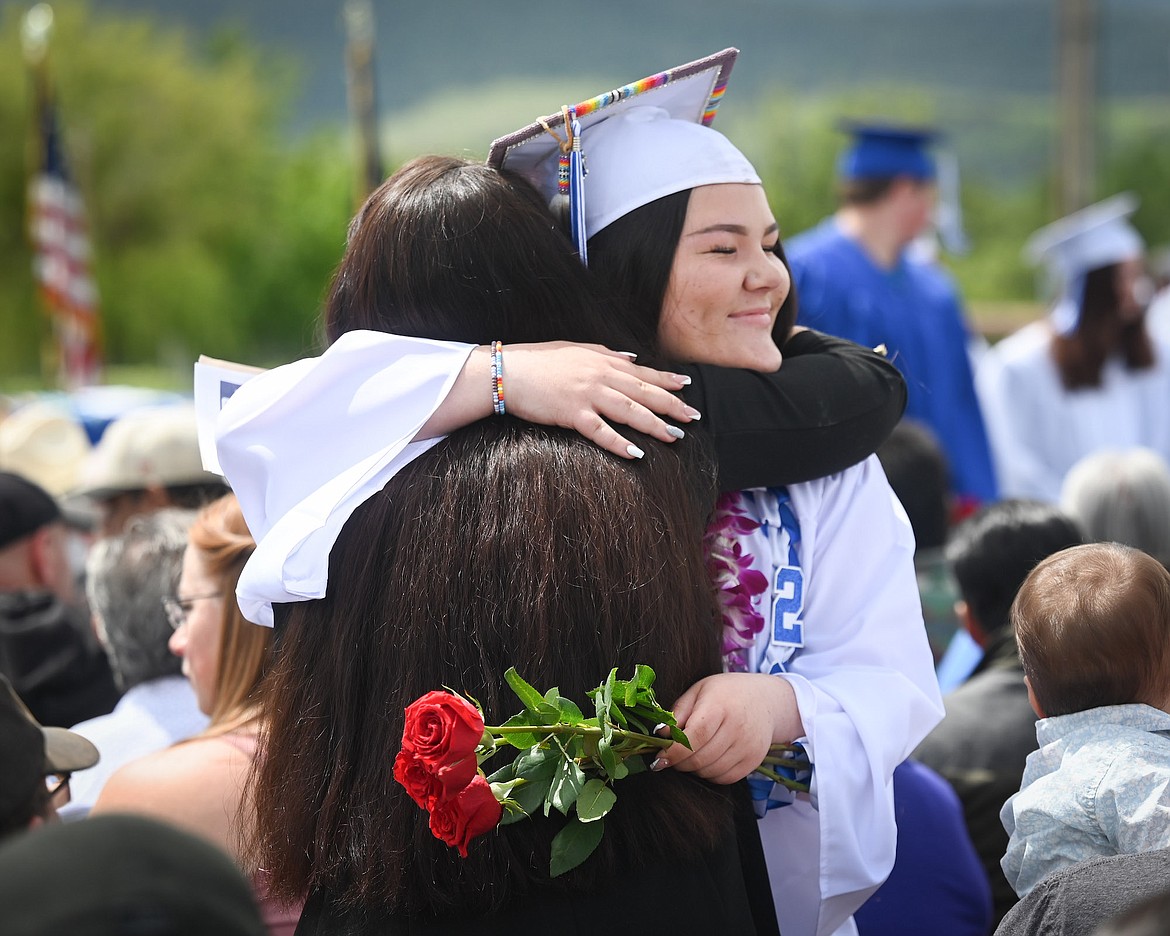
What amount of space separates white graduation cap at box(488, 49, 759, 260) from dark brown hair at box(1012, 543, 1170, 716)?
2.58 feet

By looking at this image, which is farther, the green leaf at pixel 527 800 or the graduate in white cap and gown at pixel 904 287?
the graduate in white cap and gown at pixel 904 287

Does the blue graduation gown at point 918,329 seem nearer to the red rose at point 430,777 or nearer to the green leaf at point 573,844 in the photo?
the green leaf at point 573,844

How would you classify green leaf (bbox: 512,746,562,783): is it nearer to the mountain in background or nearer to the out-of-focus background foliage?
the out-of-focus background foliage

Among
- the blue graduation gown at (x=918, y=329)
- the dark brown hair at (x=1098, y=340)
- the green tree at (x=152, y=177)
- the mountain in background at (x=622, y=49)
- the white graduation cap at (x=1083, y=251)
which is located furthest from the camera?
the mountain in background at (x=622, y=49)

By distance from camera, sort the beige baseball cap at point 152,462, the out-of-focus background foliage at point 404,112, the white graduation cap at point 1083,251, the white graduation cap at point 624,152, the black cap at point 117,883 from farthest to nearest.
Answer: the out-of-focus background foliage at point 404,112 < the white graduation cap at point 1083,251 < the beige baseball cap at point 152,462 < the white graduation cap at point 624,152 < the black cap at point 117,883

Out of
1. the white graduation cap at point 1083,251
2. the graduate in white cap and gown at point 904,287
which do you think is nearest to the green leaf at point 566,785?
the graduate in white cap and gown at point 904,287

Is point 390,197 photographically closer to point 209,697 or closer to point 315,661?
point 315,661

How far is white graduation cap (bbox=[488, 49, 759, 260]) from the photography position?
2080 mm

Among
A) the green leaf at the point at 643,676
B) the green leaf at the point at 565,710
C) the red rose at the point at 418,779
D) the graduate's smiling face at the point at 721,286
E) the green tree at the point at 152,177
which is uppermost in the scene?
the green tree at the point at 152,177

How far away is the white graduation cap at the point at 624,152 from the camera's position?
208 centimetres

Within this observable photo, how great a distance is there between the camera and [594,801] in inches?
66.4

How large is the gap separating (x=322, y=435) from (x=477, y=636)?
0.39m

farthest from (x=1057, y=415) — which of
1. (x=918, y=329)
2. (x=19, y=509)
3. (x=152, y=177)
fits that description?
(x=152, y=177)

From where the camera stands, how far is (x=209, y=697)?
8.49ft
